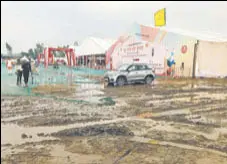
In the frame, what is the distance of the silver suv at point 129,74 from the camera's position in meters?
11.3

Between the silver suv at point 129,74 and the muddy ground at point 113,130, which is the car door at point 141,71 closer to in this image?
the silver suv at point 129,74

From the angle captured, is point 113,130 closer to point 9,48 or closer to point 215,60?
point 215,60

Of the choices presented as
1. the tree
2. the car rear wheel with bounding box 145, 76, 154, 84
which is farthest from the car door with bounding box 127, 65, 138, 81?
the tree

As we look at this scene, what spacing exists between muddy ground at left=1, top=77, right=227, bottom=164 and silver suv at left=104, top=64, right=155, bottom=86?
2156 millimetres

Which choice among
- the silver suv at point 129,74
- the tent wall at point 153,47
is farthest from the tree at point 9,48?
the silver suv at point 129,74

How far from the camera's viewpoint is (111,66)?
461 inches

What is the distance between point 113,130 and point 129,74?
22.2ft

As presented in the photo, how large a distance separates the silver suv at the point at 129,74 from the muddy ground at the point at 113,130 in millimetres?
2156

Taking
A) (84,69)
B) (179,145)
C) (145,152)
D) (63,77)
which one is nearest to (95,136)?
(145,152)

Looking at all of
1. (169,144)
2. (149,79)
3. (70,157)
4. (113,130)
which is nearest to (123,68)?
(149,79)

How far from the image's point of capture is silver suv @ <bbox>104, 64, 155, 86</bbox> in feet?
37.2

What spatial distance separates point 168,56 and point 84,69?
4135 millimetres

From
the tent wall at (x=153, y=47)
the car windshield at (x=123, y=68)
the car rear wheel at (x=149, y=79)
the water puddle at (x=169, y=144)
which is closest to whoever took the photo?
the water puddle at (x=169, y=144)

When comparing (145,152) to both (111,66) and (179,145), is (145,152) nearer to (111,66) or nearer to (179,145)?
(179,145)
